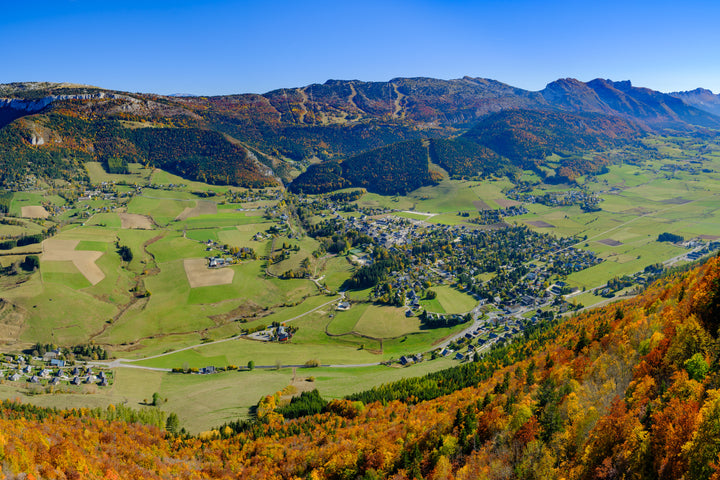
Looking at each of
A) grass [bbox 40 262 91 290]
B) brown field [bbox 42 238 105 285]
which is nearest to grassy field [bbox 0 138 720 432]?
grass [bbox 40 262 91 290]

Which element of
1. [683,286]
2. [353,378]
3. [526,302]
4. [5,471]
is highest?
[683,286]

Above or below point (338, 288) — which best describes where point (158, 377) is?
below

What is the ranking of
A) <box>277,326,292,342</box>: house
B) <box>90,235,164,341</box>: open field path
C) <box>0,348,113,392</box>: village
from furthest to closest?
<box>277,326,292,342</box>: house, <box>90,235,164,341</box>: open field path, <box>0,348,113,392</box>: village

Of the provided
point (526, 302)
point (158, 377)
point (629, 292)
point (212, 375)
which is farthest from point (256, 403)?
point (629, 292)

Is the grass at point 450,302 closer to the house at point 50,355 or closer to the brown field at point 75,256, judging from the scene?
the house at point 50,355

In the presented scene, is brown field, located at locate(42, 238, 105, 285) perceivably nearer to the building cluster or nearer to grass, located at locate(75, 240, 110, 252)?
grass, located at locate(75, 240, 110, 252)

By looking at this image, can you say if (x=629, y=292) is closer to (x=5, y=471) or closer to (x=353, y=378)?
(x=353, y=378)

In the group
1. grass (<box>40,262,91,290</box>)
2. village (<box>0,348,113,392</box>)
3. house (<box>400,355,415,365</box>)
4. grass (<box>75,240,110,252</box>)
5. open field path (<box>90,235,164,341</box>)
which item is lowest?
house (<box>400,355,415,365</box>)
